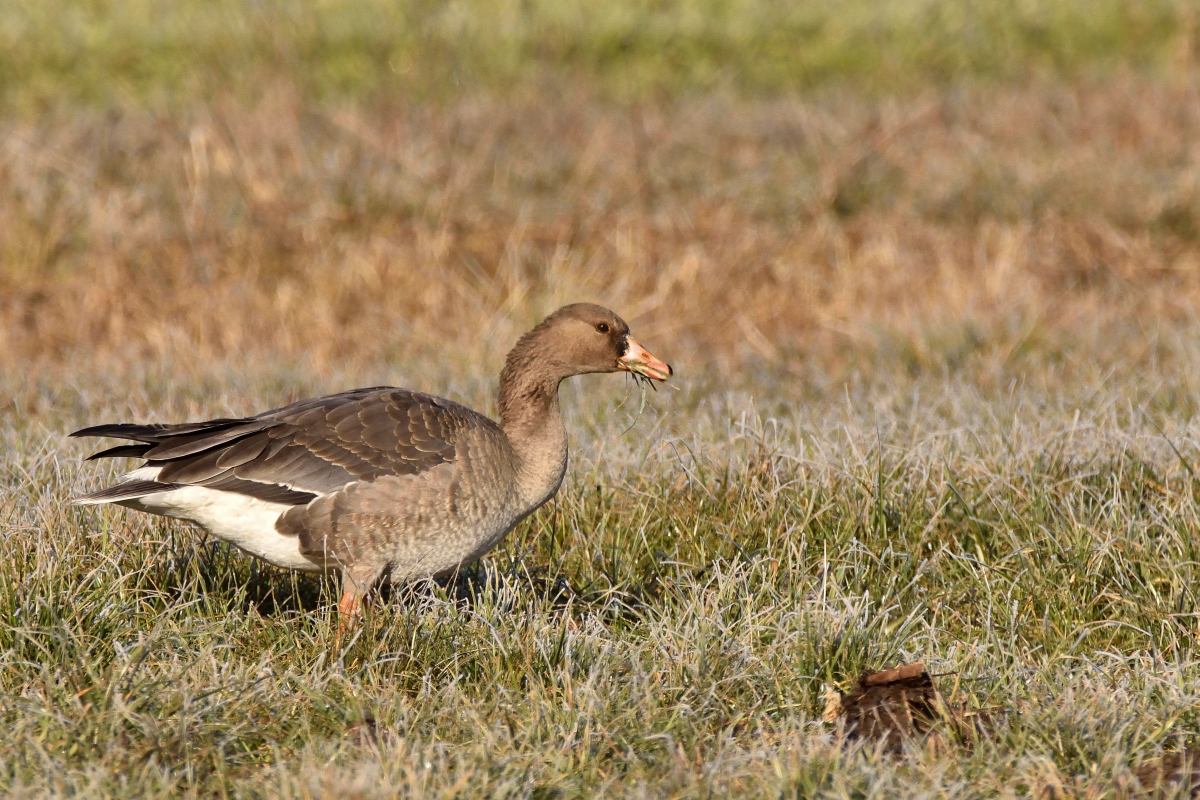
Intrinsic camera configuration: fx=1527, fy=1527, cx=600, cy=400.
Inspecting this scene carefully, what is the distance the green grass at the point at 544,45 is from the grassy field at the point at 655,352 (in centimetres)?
6

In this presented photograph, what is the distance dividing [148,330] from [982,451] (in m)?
5.63

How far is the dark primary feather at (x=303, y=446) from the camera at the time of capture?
16.0 feet

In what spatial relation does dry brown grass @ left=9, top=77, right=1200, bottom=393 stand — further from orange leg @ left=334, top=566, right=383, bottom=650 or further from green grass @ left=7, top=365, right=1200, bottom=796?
orange leg @ left=334, top=566, right=383, bottom=650

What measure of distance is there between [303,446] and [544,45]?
34.5ft

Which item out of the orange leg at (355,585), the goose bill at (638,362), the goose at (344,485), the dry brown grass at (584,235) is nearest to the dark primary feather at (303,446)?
the goose at (344,485)

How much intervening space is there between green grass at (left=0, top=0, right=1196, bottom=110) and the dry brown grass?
4.10 ft

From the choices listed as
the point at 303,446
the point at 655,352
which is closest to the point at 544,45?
the point at 655,352

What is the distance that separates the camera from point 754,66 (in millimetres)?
15445

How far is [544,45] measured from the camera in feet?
48.8

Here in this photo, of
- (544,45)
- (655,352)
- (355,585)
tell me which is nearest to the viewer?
(355,585)

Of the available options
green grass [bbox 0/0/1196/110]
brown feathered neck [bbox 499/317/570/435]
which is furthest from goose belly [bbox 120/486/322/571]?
green grass [bbox 0/0/1196/110]

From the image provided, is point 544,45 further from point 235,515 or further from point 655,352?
point 235,515

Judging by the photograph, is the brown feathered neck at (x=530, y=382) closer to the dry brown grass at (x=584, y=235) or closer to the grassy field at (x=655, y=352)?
the grassy field at (x=655, y=352)

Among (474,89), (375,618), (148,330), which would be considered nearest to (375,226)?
(148,330)
